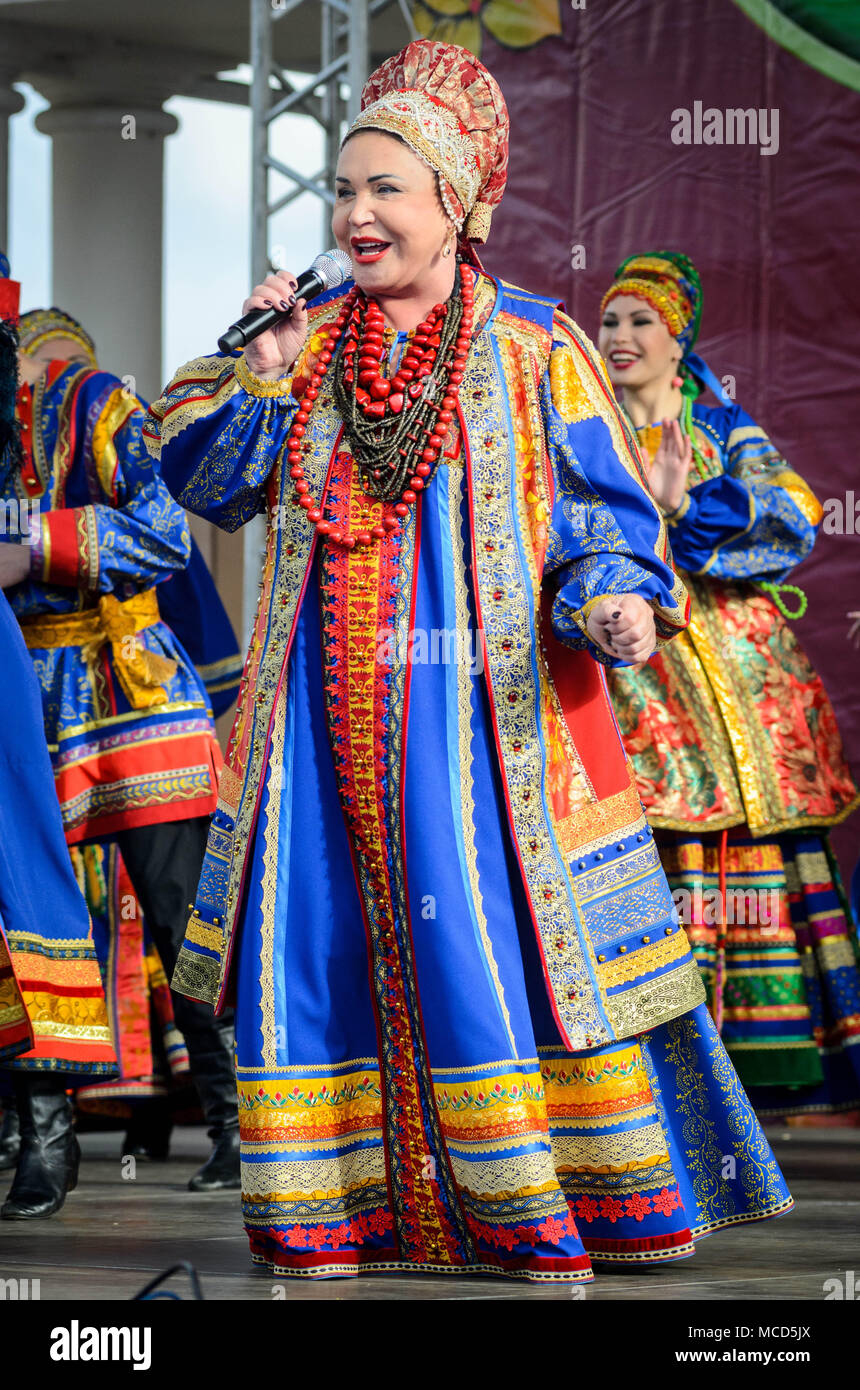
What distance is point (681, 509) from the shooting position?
Answer: 14.5 ft

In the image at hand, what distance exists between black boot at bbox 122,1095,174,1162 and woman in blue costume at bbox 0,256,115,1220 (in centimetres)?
105

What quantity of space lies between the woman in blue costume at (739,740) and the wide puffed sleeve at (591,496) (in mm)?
1466

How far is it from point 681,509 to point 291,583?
1709 millimetres

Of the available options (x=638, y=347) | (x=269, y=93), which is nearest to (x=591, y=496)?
(x=638, y=347)

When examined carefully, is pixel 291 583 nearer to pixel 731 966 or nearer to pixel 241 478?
pixel 241 478

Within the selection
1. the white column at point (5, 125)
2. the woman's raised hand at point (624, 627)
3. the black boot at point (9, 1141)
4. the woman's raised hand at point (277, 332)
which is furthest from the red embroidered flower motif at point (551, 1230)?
the white column at point (5, 125)

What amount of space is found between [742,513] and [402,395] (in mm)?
1760

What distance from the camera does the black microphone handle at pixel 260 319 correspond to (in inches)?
107

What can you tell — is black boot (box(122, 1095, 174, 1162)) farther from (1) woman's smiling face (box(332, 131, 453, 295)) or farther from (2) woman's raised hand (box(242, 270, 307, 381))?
(1) woman's smiling face (box(332, 131, 453, 295))

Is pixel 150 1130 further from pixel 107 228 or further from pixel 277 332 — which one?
pixel 107 228

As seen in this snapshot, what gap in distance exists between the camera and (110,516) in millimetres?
3930

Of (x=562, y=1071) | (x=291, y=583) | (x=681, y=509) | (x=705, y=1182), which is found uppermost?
(x=681, y=509)
